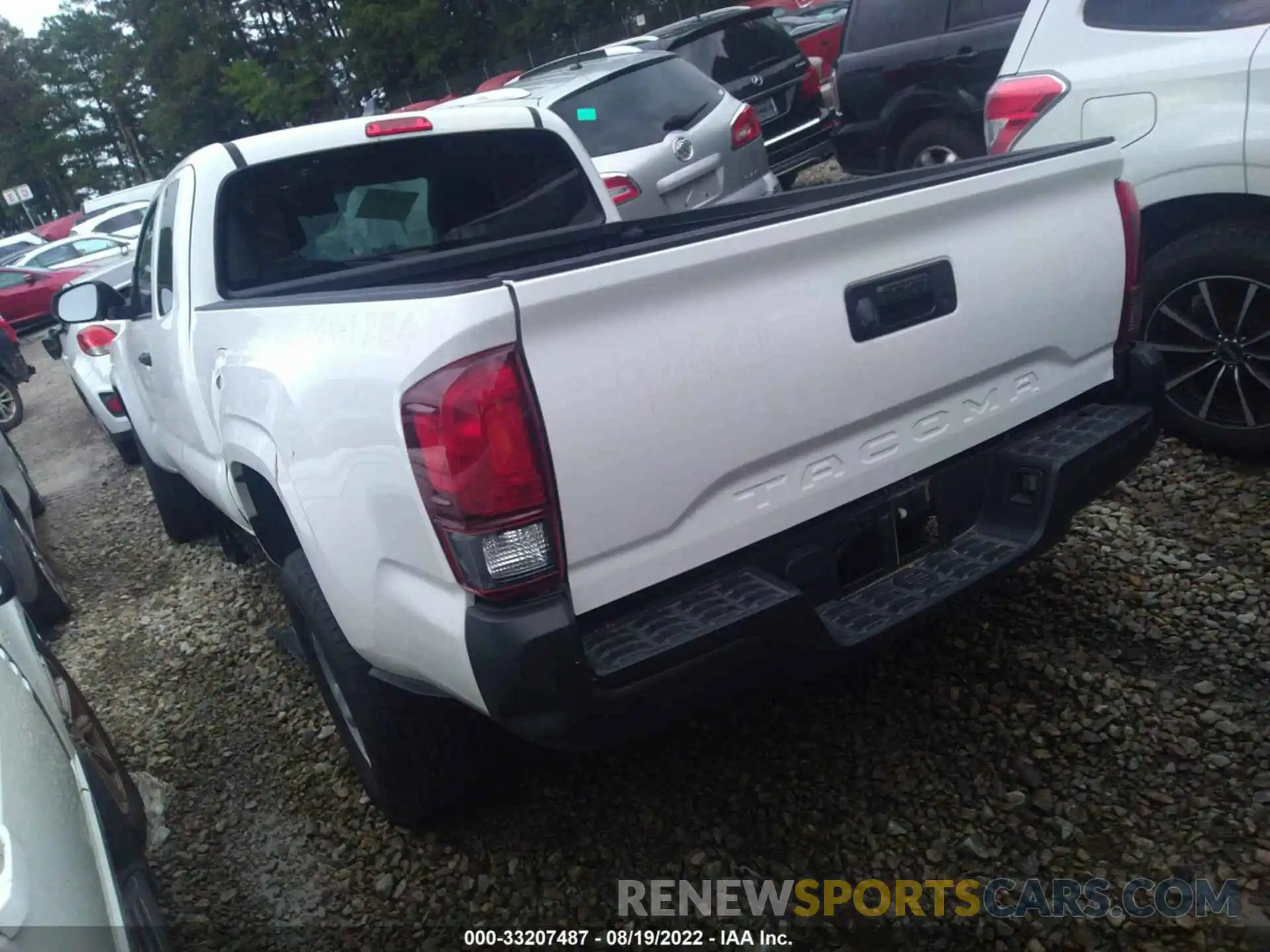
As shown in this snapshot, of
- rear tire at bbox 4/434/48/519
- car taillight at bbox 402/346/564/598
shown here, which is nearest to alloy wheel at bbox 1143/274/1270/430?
car taillight at bbox 402/346/564/598

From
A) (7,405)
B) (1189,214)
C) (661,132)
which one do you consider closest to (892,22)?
(661,132)

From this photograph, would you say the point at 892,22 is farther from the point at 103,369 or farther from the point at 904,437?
the point at 103,369

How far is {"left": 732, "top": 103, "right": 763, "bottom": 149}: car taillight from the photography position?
650 centimetres

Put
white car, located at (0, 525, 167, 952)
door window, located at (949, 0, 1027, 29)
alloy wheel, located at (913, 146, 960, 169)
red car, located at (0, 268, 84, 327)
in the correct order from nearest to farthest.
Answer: white car, located at (0, 525, 167, 952), door window, located at (949, 0, 1027, 29), alloy wheel, located at (913, 146, 960, 169), red car, located at (0, 268, 84, 327)

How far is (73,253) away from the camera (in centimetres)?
1867

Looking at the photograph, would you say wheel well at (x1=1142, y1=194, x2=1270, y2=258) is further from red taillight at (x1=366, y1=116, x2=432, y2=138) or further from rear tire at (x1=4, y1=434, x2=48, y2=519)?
rear tire at (x1=4, y1=434, x2=48, y2=519)

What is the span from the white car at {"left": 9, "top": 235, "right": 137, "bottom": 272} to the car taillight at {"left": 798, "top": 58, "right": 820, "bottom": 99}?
45.5 ft

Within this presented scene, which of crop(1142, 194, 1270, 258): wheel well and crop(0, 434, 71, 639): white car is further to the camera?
crop(0, 434, 71, 639): white car


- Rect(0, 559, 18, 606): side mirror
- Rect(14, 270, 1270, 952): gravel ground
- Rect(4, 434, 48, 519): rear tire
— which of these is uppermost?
Rect(0, 559, 18, 606): side mirror

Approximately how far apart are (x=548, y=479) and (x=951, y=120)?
6042 mm

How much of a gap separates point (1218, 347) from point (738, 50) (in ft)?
19.7

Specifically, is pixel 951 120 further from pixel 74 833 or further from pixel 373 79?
pixel 373 79

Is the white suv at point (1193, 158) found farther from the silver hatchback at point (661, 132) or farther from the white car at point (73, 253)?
the white car at point (73, 253)

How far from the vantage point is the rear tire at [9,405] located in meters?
10.3
